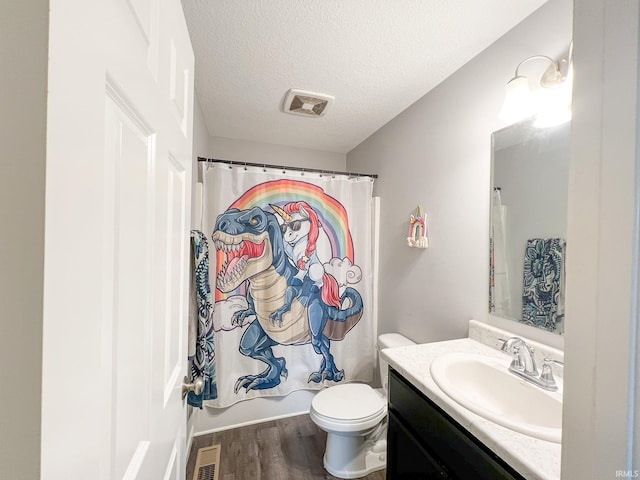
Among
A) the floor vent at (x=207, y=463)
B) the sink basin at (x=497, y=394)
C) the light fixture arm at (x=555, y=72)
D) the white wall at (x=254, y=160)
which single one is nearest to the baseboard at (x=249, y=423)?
the white wall at (x=254, y=160)

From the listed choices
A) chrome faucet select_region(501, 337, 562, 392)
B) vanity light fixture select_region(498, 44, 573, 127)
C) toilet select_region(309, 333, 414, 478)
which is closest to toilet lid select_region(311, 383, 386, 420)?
toilet select_region(309, 333, 414, 478)

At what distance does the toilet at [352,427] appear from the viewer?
4.77 feet

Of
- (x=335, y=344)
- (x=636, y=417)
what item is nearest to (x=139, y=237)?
(x=636, y=417)

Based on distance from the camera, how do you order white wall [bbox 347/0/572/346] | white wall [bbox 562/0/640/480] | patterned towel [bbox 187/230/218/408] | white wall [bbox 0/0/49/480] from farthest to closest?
patterned towel [bbox 187/230/218/408] → white wall [bbox 347/0/572/346] → white wall [bbox 562/0/640/480] → white wall [bbox 0/0/49/480]

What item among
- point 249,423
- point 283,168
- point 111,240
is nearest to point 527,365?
point 111,240

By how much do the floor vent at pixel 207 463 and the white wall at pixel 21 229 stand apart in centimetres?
183

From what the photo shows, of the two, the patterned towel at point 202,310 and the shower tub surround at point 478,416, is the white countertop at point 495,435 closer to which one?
the shower tub surround at point 478,416

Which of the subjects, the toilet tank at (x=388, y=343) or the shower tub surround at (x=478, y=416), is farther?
the toilet tank at (x=388, y=343)

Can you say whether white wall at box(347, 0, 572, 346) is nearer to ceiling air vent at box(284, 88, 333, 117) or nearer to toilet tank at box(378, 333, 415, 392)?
toilet tank at box(378, 333, 415, 392)

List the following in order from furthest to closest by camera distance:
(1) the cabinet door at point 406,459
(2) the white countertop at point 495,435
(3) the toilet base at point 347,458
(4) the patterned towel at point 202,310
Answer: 1. (3) the toilet base at point 347,458
2. (4) the patterned towel at point 202,310
3. (1) the cabinet door at point 406,459
4. (2) the white countertop at point 495,435

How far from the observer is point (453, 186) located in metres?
1.50

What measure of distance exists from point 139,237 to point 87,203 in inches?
7.7

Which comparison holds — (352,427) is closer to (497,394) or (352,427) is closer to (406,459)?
(406,459)

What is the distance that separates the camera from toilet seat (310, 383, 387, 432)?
144 cm
